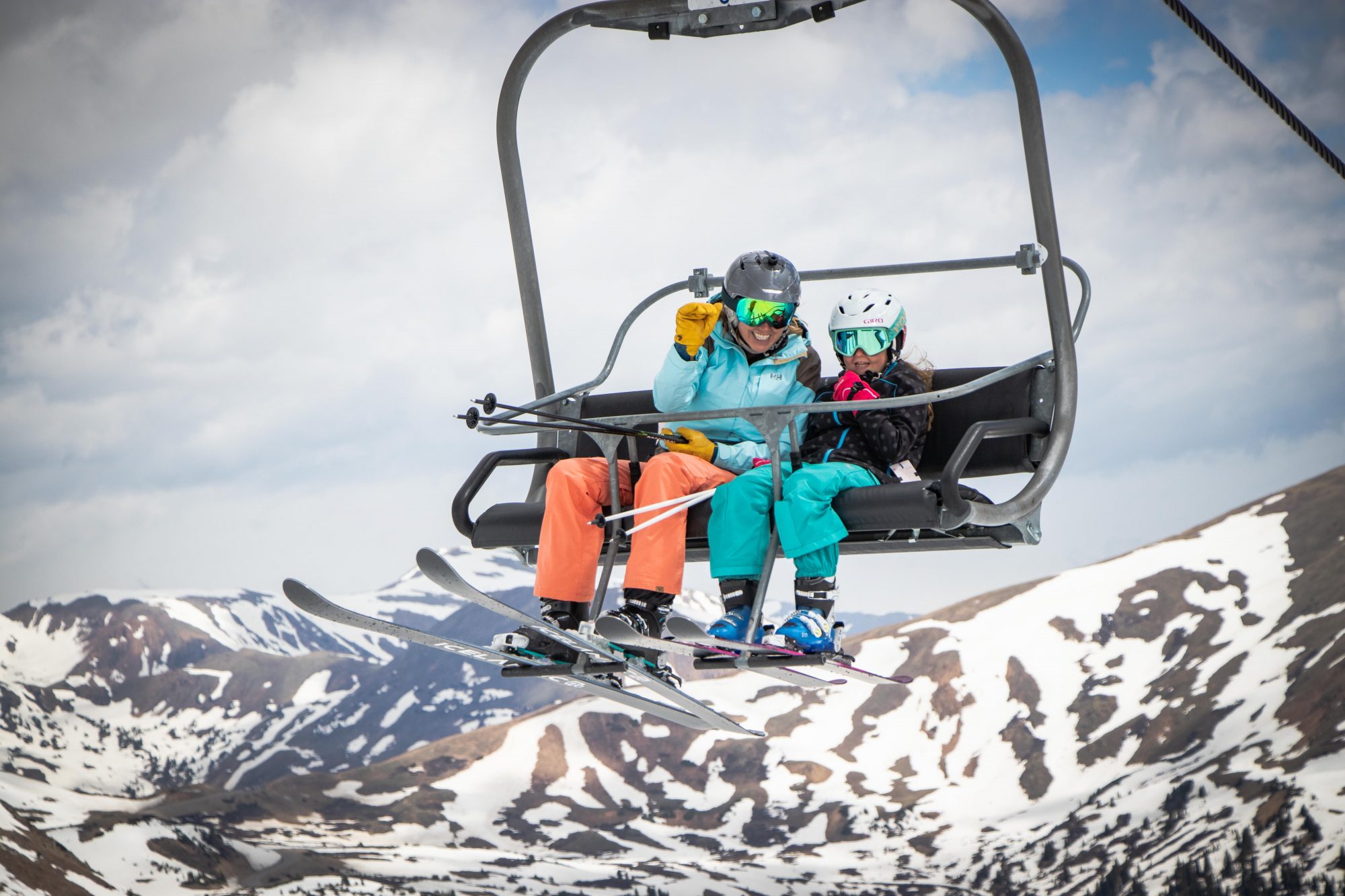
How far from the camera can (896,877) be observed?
31.1 metres

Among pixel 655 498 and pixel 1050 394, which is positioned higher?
pixel 1050 394

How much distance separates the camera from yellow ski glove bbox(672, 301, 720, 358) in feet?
12.2

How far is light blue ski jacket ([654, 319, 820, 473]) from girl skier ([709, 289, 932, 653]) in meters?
0.12

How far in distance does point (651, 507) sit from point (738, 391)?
0.57 metres

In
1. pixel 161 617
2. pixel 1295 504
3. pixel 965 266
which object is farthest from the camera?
pixel 1295 504

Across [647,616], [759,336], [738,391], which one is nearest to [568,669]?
[647,616]

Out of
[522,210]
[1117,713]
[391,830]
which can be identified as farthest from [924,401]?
[391,830]

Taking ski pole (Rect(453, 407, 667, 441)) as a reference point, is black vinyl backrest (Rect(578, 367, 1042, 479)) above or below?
above

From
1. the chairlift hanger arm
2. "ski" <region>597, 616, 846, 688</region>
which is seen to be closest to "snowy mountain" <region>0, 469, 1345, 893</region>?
the chairlift hanger arm

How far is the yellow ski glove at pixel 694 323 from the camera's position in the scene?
3730 mm

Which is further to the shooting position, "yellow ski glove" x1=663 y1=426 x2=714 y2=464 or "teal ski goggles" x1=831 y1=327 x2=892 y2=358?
"teal ski goggles" x1=831 y1=327 x2=892 y2=358

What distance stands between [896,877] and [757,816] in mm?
3453

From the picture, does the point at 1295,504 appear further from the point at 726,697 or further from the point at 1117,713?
the point at 726,697

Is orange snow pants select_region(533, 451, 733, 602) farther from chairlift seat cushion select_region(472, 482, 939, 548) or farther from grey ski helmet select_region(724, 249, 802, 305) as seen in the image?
Result: grey ski helmet select_region(724, 249, 802, 305)
